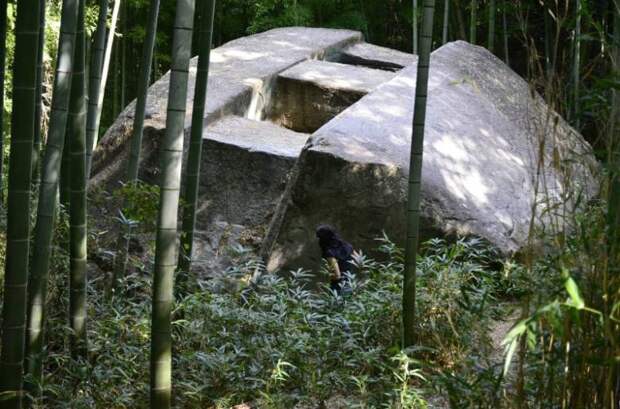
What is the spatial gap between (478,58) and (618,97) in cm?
736

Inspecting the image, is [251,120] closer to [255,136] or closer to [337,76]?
[255,136]

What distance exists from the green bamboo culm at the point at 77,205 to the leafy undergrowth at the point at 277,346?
16 cm

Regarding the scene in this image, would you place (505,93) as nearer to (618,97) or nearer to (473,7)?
(473,7)

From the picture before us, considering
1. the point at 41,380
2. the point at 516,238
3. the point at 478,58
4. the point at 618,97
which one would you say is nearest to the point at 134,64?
the point at 478,58

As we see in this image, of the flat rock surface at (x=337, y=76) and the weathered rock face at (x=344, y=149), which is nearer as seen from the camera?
the weathered rock face at (x=344, y=149)

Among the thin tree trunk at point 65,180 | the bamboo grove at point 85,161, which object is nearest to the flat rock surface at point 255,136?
the bamboo grove at point 85,161

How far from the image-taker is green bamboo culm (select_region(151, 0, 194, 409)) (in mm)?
3404

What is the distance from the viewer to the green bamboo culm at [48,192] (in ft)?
13.7

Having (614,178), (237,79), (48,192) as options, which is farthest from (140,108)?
(614,178)

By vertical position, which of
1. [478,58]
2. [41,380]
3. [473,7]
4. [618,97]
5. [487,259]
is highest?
[473,7]

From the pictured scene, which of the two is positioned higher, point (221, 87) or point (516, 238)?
point (221, 87)

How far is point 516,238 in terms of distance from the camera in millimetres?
6398

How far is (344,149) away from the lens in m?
6.60

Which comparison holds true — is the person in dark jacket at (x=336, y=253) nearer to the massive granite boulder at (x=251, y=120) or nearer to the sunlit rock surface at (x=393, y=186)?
the sunlit rock surface at (x=393, y=186)
